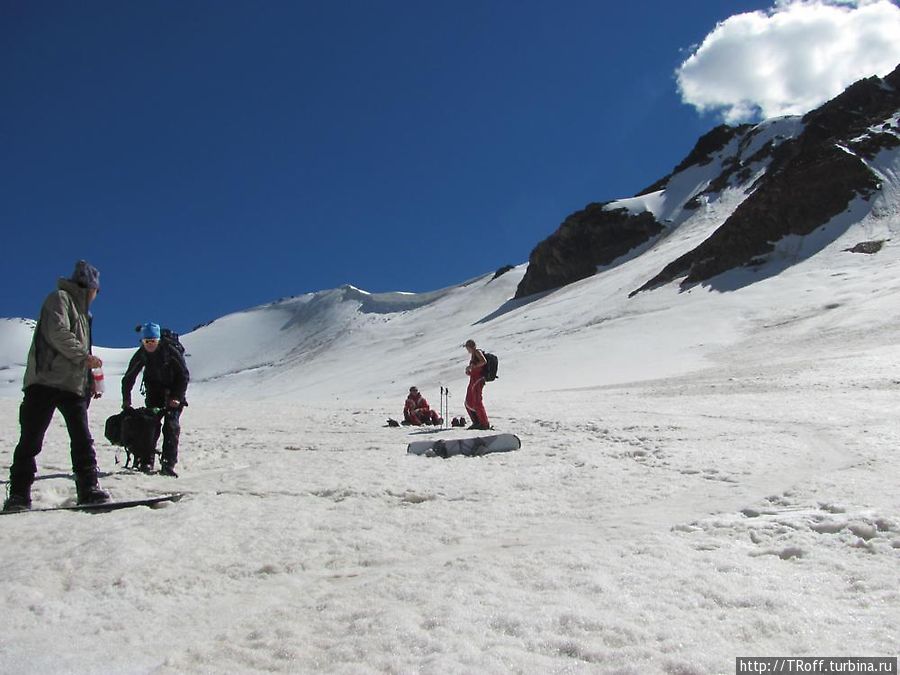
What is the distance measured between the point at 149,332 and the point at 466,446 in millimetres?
3607

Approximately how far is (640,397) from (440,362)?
26.0m

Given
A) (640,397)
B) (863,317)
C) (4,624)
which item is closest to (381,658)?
(4,624)

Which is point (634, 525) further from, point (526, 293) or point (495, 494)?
point (526, 293)

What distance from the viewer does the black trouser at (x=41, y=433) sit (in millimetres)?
4836

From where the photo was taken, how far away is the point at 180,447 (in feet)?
27.0

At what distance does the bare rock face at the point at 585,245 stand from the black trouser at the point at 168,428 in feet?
244

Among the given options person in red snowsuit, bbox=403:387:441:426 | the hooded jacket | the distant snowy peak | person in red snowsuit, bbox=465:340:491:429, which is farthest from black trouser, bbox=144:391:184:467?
the distant snowy peak

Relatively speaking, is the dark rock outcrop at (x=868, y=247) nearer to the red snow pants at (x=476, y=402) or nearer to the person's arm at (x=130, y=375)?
the red snow pants at (x=476, y=402)

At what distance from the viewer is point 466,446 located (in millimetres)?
→ 7934

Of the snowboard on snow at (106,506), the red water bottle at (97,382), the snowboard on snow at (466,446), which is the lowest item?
the snowboard on snow at (466,446)

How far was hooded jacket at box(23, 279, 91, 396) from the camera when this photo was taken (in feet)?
15.9

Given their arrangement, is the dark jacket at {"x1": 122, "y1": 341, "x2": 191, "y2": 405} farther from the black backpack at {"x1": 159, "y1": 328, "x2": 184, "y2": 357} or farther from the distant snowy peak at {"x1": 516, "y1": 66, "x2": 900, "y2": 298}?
the distant snowy peak at {"x1": 516, "y1": 66, "x2": 900, "y2": 298}

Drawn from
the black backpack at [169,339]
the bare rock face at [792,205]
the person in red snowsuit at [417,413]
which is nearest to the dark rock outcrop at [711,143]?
the bare rock face at [792,205]

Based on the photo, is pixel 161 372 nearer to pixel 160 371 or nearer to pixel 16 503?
pixel 160 371
